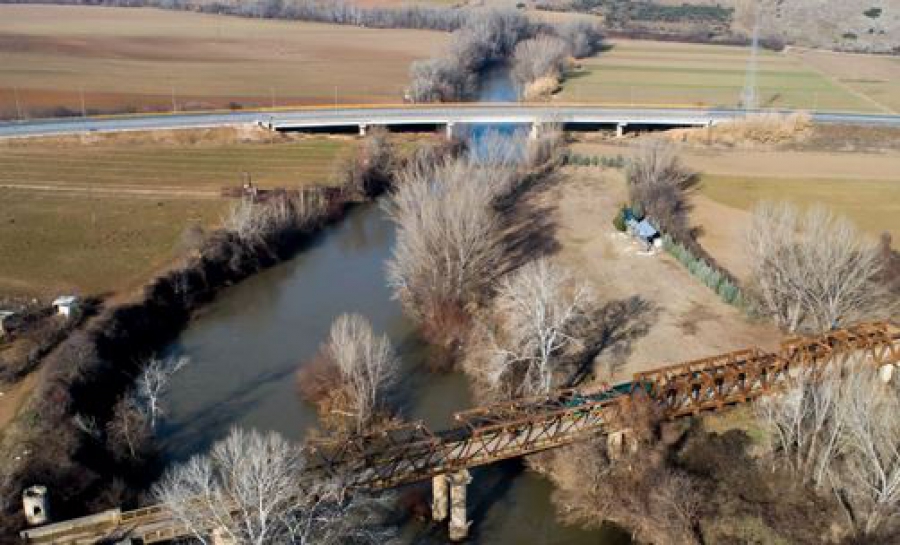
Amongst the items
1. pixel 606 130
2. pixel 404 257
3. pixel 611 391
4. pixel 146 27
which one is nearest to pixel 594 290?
pixel 404 257

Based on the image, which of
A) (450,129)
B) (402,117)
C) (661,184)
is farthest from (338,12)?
(661,184)

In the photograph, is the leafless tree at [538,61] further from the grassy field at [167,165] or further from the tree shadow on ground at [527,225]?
the tree shadow on ground at [527,225]

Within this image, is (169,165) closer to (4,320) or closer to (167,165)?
(167,165)

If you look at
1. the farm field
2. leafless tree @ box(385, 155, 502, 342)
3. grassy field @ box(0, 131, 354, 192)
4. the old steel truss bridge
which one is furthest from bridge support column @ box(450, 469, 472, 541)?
grassy field @ box(0, 131, 354, 192)

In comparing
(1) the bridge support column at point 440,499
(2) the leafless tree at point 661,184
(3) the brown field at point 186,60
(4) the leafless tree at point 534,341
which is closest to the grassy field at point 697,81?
(3) the brown field at point 186,60

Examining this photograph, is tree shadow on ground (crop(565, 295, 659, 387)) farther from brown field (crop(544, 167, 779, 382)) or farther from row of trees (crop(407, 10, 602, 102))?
row of trees (crop(407, 10, 602, 102))

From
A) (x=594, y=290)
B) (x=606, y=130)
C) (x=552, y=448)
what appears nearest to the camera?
(x=552, y=448)

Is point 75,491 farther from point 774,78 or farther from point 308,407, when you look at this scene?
point 774,78
